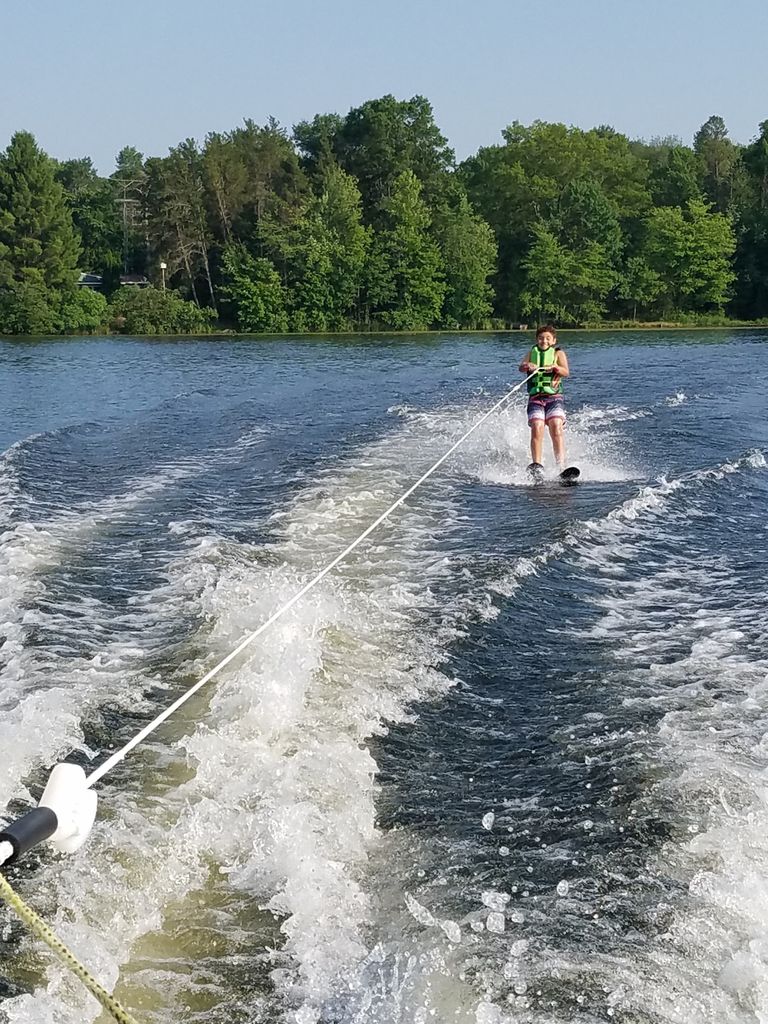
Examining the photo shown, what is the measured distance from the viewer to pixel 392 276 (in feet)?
195

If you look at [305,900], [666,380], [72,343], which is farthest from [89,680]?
[72,343]

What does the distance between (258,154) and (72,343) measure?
23.6m

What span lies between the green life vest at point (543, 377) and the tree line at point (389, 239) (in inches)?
1820

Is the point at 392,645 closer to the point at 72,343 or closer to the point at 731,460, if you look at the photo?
the point at 731,460

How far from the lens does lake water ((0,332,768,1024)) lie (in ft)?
11.9

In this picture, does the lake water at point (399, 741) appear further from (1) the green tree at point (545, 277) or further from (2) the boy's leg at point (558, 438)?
(1) the green tree at point (545, 277)

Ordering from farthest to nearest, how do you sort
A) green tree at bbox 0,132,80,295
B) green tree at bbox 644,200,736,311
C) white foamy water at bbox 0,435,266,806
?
1. green tree at bbox 644,200,736,311
2. green tree at bbox 0,132,80,295
3. white foamy water at bbox 0,435,266,806

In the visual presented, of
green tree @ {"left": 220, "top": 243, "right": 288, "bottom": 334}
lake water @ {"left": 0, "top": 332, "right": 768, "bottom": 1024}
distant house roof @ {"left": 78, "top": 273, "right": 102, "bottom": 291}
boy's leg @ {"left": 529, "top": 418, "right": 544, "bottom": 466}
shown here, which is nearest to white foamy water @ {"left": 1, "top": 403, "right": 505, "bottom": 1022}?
lake water @ {"left": 0, "top": 332, "right": 768, "bottom": 1024}

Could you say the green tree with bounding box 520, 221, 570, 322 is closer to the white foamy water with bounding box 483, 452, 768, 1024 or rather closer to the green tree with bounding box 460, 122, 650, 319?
the green tree with bounding box 460, 122, 650, 319

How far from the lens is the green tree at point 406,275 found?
59062 mm

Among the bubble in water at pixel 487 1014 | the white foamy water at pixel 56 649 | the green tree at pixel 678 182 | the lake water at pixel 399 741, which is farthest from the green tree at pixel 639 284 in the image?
the bubble in water at pixel 487 1014

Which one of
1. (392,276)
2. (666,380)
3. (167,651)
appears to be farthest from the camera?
(392,276)

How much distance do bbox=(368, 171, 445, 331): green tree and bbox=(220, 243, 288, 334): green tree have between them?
5569mm

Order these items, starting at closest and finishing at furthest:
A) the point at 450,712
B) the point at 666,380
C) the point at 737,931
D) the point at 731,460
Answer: the point at 737,931 → the point at 450,712 → the point at 731,460 → the point at 666,380
